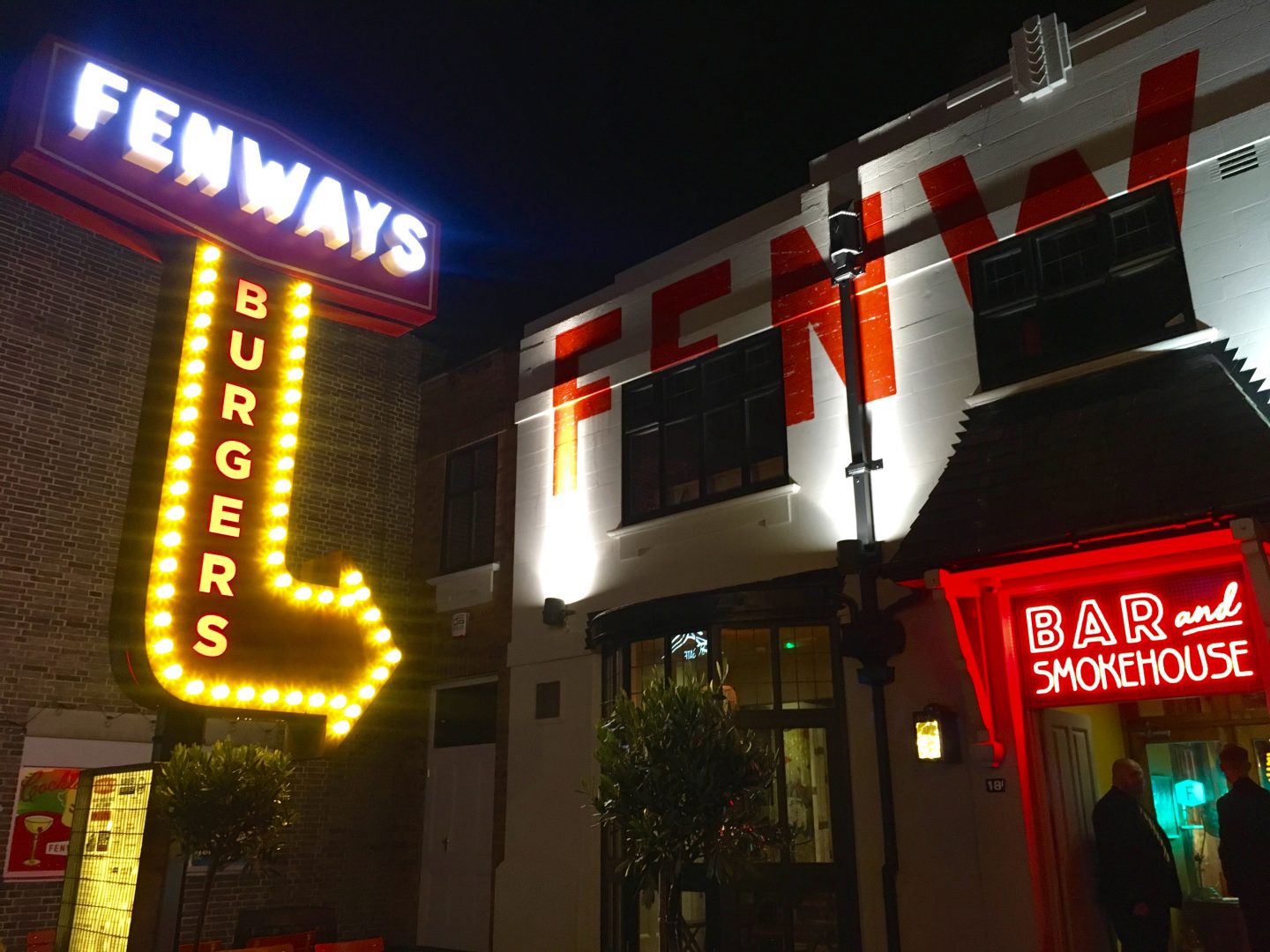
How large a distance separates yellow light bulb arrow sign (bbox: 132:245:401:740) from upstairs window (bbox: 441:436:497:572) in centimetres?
330

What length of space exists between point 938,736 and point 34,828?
901 cm

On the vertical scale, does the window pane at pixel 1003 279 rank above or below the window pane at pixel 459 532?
above

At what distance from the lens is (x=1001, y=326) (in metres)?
8.90

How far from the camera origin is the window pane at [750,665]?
9.27m

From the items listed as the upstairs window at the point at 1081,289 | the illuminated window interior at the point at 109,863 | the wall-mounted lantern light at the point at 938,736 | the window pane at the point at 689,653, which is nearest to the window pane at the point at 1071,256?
the upstairs window at the point at 1081,289

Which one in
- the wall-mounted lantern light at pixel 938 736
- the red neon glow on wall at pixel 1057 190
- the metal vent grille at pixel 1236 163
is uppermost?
the red neon glow on wall at pixel 1057 190

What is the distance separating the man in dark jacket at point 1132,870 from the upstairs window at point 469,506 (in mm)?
7712

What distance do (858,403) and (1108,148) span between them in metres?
2.91

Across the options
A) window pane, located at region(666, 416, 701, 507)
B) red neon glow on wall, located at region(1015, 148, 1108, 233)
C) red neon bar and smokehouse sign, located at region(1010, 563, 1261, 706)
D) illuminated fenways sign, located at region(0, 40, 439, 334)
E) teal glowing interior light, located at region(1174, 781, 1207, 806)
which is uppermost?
illuminated fenways sign, located at region(0, 40, 439, 334)

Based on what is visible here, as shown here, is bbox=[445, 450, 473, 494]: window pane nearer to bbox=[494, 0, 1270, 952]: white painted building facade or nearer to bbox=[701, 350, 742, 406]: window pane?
bbox=[494, 0, 1270, 952]: white painted building facade

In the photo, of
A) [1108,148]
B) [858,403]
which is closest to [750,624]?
[858,403]

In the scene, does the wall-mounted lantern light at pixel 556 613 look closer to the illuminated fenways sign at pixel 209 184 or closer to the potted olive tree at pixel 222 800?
the potted olive tree at pixel 222 800

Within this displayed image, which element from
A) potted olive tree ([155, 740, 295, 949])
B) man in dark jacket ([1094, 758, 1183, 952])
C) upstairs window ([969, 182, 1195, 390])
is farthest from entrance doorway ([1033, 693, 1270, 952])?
potted olive tree ([155, 740, 295, 949])

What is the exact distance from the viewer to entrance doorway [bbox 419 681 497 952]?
39.5ft
